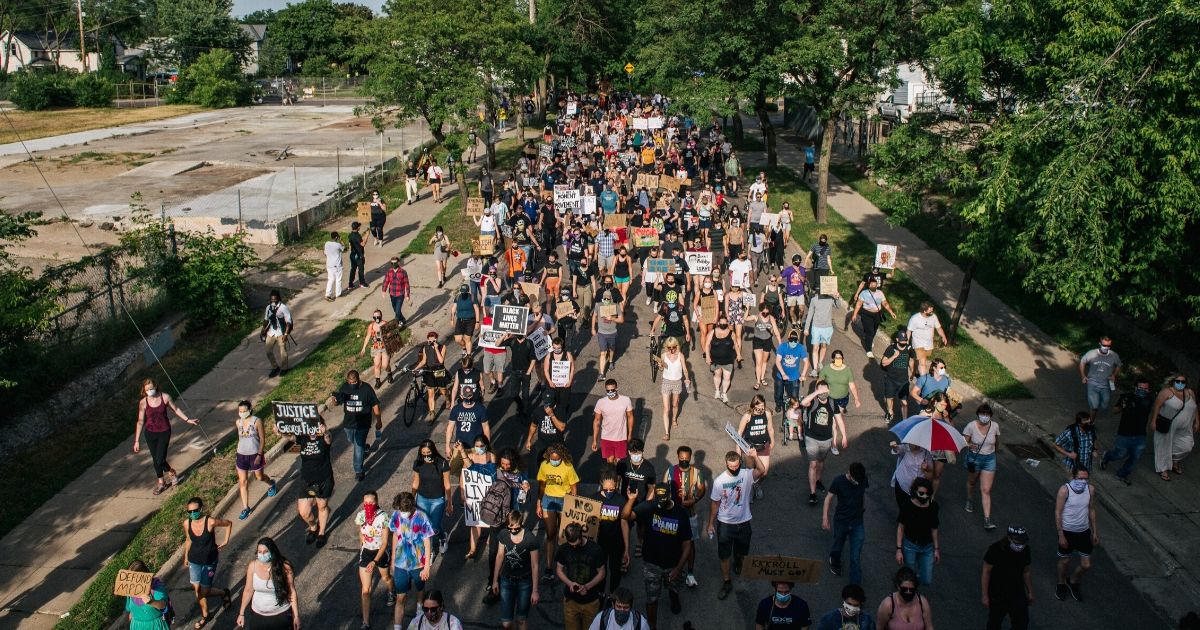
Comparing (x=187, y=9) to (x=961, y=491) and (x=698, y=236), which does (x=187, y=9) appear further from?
(x=961, y=491)

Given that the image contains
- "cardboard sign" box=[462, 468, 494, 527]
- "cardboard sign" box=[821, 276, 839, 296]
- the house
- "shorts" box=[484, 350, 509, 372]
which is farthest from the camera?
the house

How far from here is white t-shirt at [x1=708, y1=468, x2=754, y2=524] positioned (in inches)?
378

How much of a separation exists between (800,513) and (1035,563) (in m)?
2.73

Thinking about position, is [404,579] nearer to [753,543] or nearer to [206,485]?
[753,543]

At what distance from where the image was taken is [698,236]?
73.6ft

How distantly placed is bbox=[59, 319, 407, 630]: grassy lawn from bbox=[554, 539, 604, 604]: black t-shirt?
5470 mm

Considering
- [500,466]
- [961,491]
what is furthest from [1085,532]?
[500,466]

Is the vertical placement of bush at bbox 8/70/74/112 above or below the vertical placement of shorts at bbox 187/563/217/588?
above

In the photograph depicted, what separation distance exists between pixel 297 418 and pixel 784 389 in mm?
7096

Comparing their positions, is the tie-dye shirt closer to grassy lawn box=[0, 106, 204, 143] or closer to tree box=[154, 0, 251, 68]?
grassy lawn box=[0, 106, 204, 143]

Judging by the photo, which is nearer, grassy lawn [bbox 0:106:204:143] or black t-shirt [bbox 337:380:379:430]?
black t-shirt [bbox 337:380:379:430]

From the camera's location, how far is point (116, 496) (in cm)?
1309

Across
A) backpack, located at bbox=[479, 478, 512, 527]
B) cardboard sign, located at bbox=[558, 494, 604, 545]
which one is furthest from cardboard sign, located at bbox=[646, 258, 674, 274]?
cardboard sign, located at bbox=[558, 494, 604, 545]

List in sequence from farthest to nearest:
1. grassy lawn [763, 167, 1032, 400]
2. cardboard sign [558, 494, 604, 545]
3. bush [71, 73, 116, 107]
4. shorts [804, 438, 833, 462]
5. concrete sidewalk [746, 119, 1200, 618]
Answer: bush [71, 73, 116, 107]
grassy lawn [763, 167, 1032, 400]
shorts [804, 438, 833, 462]
concrete sidewalk [746, 119, 1200, 618]
cardboard sign [558, 494, 604, 545]
